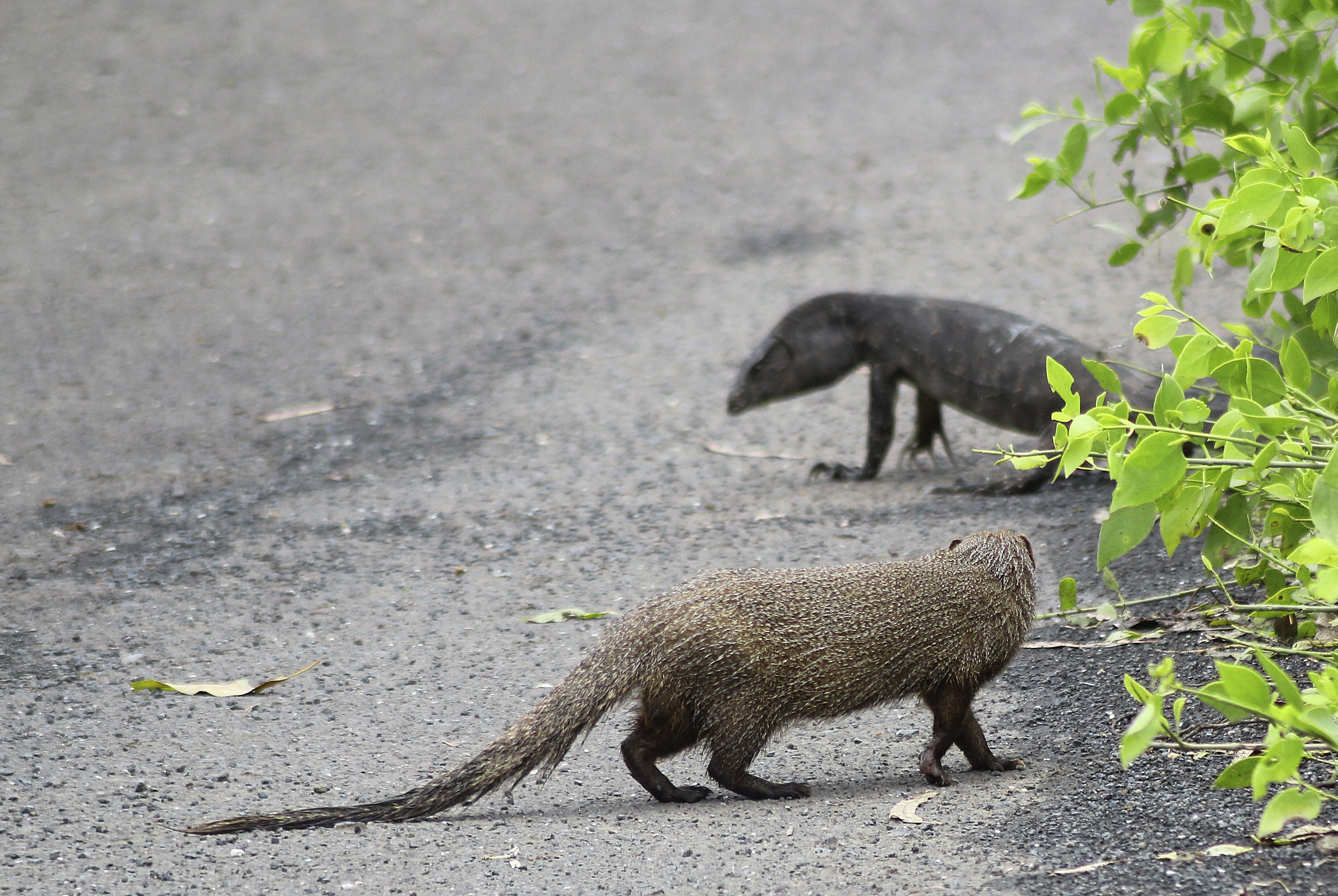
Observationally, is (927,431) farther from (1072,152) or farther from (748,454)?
(1072,152)

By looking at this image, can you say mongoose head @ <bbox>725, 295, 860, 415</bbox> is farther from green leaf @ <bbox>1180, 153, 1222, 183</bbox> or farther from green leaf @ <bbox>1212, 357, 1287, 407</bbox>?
green leaf @ <bbox>1212, 357, 1287, 407</bbox>

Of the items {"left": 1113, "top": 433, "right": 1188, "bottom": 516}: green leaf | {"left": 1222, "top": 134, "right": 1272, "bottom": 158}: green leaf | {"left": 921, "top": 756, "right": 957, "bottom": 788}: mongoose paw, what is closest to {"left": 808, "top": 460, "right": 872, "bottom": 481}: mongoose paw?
{"left": 921, "top": 756, "right": 957, "bottom": 788}: mongoose paw

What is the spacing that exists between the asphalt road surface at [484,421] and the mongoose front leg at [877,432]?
165 mm

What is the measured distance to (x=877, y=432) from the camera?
697 cm

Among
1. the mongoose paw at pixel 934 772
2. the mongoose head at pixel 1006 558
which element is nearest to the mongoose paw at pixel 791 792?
the mongoose paw at pixel 934 772

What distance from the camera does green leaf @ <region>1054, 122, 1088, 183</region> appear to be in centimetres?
433

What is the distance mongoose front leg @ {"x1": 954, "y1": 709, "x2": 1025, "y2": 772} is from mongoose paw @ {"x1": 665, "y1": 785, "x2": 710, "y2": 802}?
2.38 feet

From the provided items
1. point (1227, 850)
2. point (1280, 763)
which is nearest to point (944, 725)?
point (1227, 850)

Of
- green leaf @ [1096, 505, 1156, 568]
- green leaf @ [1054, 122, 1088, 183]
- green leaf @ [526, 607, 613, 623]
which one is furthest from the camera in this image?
green leaf @ [526, 607, 613, 623]

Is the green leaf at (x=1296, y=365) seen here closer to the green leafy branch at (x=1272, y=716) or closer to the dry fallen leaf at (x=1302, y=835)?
the green leafy branch at (x=1272, y=716)

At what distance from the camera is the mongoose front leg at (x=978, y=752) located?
3891mm

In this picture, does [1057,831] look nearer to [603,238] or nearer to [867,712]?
[867,712]

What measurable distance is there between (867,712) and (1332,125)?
245 cm

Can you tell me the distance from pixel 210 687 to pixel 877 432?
357 centimetres
